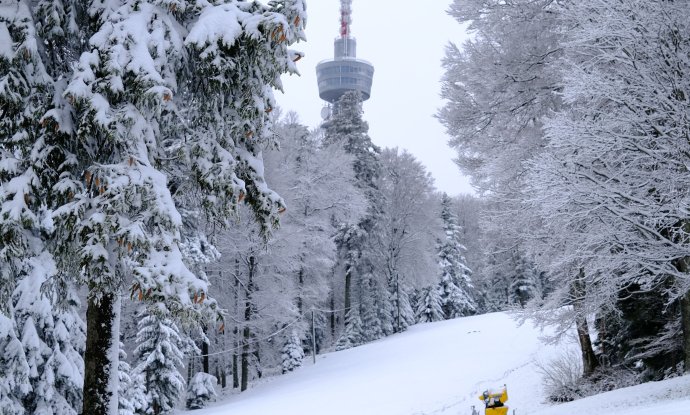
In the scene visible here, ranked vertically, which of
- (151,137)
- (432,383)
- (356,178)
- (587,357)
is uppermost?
(356,178)

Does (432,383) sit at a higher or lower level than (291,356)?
lower

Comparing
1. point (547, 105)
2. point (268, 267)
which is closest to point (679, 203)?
point (547, 105)

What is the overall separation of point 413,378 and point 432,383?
1185mm

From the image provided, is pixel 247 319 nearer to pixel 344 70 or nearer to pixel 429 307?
pixel 429 307

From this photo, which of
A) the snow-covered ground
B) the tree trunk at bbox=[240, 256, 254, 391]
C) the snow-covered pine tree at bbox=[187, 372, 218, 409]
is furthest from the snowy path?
the tree trunk at bbox=[240, 256, 254, 391]

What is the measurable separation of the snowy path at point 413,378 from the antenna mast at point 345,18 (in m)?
91.3

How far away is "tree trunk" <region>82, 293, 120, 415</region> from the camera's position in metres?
6.05

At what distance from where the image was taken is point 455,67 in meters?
11.8

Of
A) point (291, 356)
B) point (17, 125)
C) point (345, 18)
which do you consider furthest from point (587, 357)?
point (345, 18)

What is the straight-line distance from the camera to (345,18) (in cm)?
10894

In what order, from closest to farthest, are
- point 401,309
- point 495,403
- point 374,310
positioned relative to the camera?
point 495,403
point 374,310
point 401,309

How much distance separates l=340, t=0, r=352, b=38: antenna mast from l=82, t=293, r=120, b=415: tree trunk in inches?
4229

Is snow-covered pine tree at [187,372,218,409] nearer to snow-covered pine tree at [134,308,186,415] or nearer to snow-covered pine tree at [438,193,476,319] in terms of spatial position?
snow-covered pine tree at [134,308,186,415]

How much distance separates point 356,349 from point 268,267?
616cm
